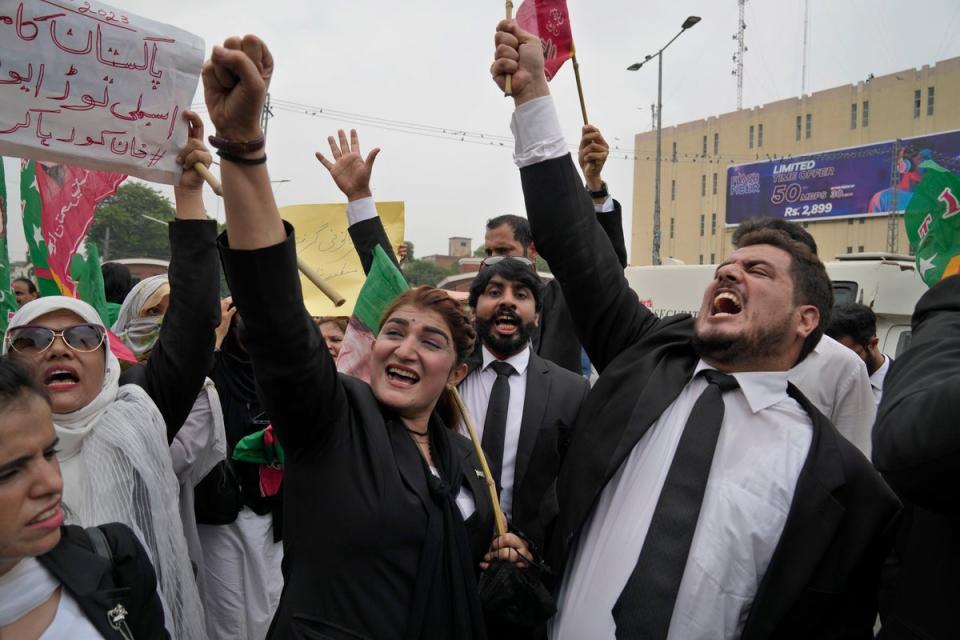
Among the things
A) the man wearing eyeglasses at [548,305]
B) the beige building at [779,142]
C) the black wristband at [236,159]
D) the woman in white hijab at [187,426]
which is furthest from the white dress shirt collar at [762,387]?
the beige building at [779,142]

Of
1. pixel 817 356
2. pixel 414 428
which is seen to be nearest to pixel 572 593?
pixel 414 428

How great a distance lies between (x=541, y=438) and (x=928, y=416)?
4.95ft

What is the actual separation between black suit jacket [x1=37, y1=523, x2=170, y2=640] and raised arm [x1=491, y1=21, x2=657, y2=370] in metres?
1.29

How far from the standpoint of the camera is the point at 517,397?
117 inches

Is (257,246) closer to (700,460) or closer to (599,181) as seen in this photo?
(700,460)

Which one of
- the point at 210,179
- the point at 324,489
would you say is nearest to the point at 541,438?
the point at 324,489

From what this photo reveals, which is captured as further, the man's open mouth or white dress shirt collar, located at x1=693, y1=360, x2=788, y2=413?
the man's open mouth

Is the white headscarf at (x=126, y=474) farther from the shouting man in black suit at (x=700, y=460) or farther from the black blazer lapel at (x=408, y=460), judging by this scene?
the shouting man in black suit at (x=700, y=460)

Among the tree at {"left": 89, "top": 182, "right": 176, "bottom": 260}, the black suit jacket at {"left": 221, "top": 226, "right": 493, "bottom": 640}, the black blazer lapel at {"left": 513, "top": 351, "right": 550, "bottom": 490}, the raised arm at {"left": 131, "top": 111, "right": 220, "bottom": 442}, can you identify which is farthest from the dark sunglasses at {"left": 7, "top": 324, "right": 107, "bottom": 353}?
the tree at {"left": 89, "top": 182, "right": 176, "bottom": 260}

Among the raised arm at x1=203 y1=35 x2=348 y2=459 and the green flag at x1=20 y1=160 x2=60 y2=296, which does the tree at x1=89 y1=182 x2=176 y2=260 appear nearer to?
the green flag at x1=20 y1=160 x2=60 y2=296

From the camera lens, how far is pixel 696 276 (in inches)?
387

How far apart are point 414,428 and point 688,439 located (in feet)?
2.39

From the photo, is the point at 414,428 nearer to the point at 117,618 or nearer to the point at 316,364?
the point at 316,364

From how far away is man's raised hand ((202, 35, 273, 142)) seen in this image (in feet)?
4.53
